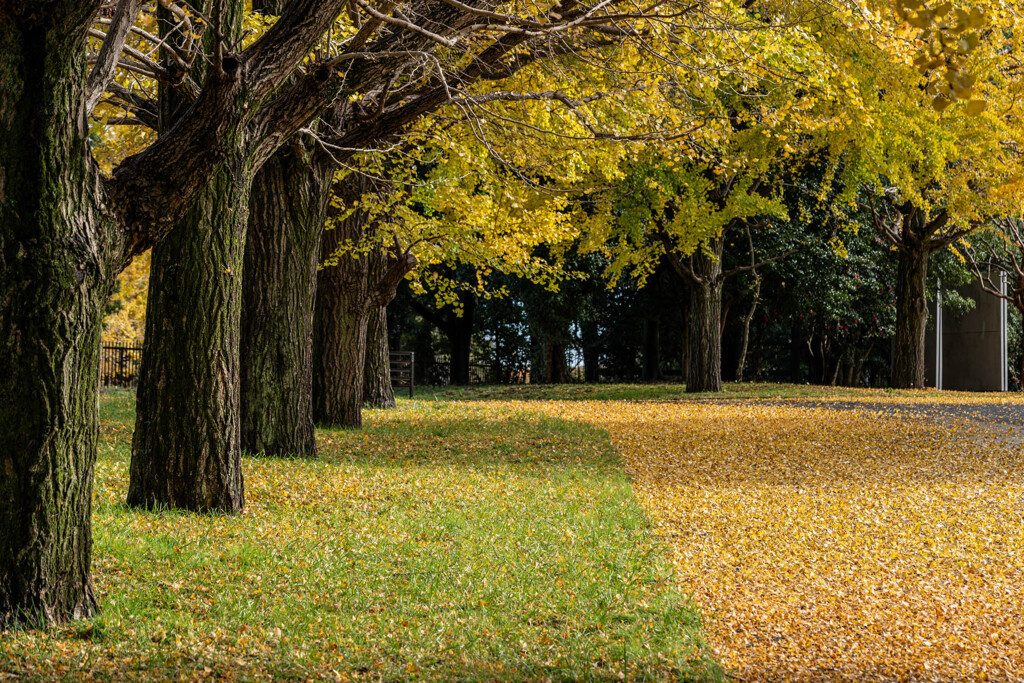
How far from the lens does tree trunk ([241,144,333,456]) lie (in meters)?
9.55

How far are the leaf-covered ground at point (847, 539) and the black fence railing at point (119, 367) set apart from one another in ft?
54.9

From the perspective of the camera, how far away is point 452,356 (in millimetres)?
30406

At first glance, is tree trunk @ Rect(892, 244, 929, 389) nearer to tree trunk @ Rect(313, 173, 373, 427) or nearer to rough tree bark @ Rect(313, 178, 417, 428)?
rough tree bark @ Rect(313, 178, 417, 428)

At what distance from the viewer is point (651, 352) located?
29.5 metres

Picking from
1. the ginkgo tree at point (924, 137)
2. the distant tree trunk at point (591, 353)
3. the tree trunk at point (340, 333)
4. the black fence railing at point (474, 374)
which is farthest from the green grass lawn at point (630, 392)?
the tree trunk at point (340, 333)

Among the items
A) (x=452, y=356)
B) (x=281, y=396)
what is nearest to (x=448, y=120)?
(x=281, y=396)

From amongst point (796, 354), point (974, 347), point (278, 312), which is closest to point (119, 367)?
point (278, 312)

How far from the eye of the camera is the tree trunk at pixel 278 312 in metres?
9.55

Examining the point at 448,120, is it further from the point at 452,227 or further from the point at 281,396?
the point at 281,396

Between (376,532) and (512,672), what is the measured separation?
2.69 m

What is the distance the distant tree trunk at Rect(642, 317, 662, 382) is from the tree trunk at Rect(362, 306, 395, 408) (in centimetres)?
1411

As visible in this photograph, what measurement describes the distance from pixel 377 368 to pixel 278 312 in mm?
7093

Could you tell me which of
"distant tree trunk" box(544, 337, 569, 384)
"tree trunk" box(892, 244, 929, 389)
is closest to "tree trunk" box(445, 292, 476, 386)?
"distant tree trunk" box(544, 337, 569, 384)

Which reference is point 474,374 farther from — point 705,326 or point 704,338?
point 705,326
